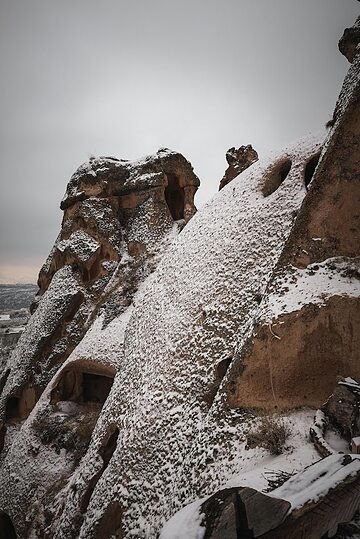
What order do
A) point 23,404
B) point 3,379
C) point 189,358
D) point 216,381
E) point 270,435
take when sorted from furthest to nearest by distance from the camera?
point 3,379
point 23,404
point 189,358
point 216,381
point 270,435

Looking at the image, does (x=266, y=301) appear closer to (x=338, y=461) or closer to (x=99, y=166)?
(x=338, y=461)

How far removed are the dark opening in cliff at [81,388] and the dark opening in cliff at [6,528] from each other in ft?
14.9

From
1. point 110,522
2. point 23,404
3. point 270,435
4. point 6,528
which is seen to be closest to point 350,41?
point 270,435

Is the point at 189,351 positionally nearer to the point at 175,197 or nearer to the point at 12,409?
the point at 12,409

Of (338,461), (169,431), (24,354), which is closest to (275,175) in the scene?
(169,431)

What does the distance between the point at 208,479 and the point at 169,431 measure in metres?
1.94

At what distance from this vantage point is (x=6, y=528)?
39.0 feet

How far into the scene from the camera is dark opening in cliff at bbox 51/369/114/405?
14.7 meters

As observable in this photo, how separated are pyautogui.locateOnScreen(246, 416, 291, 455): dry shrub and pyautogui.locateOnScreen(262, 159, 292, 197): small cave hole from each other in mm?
8297

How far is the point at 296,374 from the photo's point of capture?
21.0 feet

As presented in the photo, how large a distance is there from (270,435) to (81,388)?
12030mm

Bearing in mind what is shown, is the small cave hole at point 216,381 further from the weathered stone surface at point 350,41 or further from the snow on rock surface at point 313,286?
the weathered stone surface at point 350,41

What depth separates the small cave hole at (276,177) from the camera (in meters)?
11.6

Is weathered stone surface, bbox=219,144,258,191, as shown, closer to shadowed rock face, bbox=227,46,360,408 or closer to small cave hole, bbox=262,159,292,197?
small cave hole, bbox=262,159,292,197
